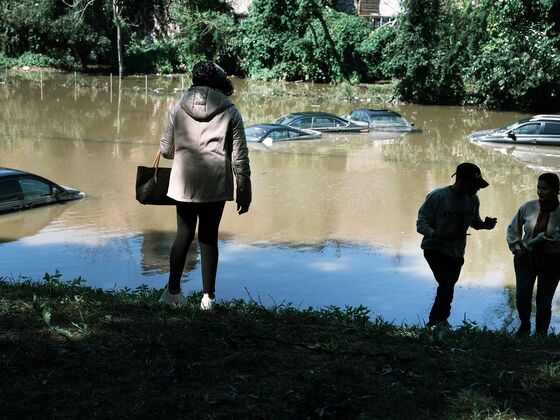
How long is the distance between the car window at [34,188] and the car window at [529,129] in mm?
18875

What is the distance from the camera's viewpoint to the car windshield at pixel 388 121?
3222cm

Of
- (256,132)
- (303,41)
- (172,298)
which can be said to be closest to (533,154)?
(256,132)

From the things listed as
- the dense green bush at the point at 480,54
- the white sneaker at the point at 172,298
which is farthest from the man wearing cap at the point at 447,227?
the dense green bush at the point at 480,54

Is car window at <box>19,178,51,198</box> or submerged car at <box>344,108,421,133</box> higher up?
submerged car at <box>344,108,421,133</box>

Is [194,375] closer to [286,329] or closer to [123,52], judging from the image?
[286,329]

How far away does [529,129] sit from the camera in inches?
1177

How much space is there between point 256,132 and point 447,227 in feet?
69.9

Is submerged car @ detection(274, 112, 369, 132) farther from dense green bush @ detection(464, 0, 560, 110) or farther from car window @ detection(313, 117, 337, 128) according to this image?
Result: dense green bush @ detection(464, 0, 560, 110)

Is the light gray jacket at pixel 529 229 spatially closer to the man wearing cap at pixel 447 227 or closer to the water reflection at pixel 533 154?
the man wearing cap at pixel 447 227

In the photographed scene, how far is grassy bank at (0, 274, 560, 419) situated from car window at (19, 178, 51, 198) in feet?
42.8

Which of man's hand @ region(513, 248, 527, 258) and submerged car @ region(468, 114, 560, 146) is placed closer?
man's hand @ region(513, 248, 527, 258)

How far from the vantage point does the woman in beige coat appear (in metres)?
5.54

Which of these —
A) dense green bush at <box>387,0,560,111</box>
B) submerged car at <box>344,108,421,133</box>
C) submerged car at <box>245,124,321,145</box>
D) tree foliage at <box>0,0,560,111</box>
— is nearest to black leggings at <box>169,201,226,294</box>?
submerged car at <box>245,124,321,145</box>

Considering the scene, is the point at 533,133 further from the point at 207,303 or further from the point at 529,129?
the point at 207,303
